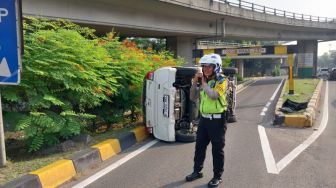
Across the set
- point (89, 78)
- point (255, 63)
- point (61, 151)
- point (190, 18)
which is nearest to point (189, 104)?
point (89, 78)

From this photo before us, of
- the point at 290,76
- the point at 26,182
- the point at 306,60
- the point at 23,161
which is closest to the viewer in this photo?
the point at 26,182

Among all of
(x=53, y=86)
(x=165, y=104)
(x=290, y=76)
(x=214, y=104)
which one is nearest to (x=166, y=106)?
(x=165, y=104)

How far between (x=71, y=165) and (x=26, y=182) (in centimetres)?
94

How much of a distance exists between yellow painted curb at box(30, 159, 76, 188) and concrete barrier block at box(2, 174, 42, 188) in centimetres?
8

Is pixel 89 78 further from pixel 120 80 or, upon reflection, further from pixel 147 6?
pixel 147 6

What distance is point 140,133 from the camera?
8.35 m

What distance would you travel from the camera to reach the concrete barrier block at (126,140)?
739 cm

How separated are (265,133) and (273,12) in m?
28.4

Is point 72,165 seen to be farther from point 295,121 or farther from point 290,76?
point 290,76

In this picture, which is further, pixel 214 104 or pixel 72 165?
pixel 72 165

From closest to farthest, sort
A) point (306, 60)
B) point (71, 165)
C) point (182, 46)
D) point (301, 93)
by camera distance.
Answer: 1. point (71, 165)
2. point (301, 93)
3. point (182, 46)
4. point (306, 60)

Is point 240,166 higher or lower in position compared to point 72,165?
lower

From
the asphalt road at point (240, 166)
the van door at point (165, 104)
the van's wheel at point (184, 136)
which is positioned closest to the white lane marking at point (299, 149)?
the asphalt road at point (240, 166)

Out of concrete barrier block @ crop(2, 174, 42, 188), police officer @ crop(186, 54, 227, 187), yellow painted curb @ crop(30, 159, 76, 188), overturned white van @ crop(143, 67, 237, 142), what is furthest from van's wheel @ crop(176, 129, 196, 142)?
concrete barrier block @ crop(2, 174, 42, 188)
